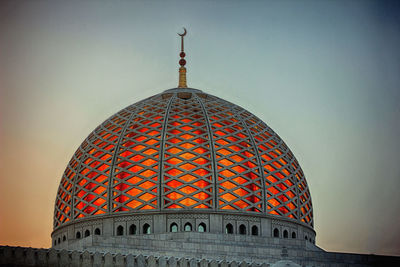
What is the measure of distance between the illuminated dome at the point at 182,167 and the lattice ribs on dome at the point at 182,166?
0.16 feet

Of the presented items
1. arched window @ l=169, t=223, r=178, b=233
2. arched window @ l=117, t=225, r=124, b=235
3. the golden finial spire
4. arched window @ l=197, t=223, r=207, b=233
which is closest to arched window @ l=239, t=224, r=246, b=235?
arched window @ l=197, t=223, r=207, b=233

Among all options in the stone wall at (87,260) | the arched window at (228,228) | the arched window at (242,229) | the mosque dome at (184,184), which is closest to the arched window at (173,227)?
the mosque dome at (184,184)

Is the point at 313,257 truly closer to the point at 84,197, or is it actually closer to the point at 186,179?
the point at 186,179

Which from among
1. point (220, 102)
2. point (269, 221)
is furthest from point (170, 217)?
point (220, 102)

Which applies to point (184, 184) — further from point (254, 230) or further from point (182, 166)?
point (254, 230)

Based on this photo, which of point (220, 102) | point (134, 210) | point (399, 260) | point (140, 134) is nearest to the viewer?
point (399, 260)

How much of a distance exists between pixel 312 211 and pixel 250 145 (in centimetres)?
550

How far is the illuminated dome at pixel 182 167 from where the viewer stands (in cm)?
4088

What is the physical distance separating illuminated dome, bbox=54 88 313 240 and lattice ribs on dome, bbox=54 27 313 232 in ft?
0.16

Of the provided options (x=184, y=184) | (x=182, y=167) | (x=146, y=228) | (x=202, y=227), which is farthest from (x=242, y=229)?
(x=146, y=228)

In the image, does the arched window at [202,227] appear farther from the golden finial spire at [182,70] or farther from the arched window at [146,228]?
the golden finial spire at [182,70]

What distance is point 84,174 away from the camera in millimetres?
43531

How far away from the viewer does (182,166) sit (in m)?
41.5

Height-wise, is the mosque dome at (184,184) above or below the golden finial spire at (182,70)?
below
